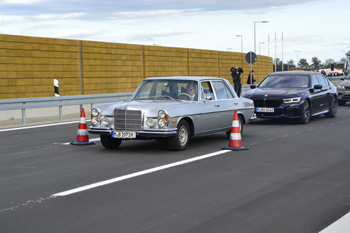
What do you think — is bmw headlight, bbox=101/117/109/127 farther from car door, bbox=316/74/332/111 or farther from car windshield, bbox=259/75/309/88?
car door, bbox=316/74/332/111

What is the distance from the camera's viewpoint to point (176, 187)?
7.69m

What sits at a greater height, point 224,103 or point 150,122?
point 224,103

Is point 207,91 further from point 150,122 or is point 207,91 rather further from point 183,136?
point 150,122

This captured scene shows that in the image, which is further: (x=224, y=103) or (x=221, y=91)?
(x=221, y=91)

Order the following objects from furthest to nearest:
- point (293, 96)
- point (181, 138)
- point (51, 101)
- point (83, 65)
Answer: point (83, 65) < point (51, 101) < point (293, 96) < point (181, 138)

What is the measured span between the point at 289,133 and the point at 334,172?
5899 millimetres

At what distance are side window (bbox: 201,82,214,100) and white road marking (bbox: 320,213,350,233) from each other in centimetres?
643

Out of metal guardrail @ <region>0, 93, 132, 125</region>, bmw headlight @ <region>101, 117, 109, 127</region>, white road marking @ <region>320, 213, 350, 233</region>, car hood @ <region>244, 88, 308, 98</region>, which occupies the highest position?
car hood @ <region>244, 88, 308, 98</region>

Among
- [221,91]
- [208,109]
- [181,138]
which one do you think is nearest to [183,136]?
[181,138]

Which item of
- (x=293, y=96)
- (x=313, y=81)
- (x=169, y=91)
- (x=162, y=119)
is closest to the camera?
(x=162, y=119)

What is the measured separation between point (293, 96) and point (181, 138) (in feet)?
22.3

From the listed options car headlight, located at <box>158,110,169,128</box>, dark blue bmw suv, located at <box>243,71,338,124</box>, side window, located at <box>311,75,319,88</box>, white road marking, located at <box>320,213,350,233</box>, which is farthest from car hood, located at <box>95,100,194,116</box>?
side window, located at <box>311,75,319,88</box>

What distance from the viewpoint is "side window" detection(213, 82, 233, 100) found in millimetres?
12867

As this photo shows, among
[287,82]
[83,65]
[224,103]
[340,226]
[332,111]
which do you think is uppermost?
[83,65]
